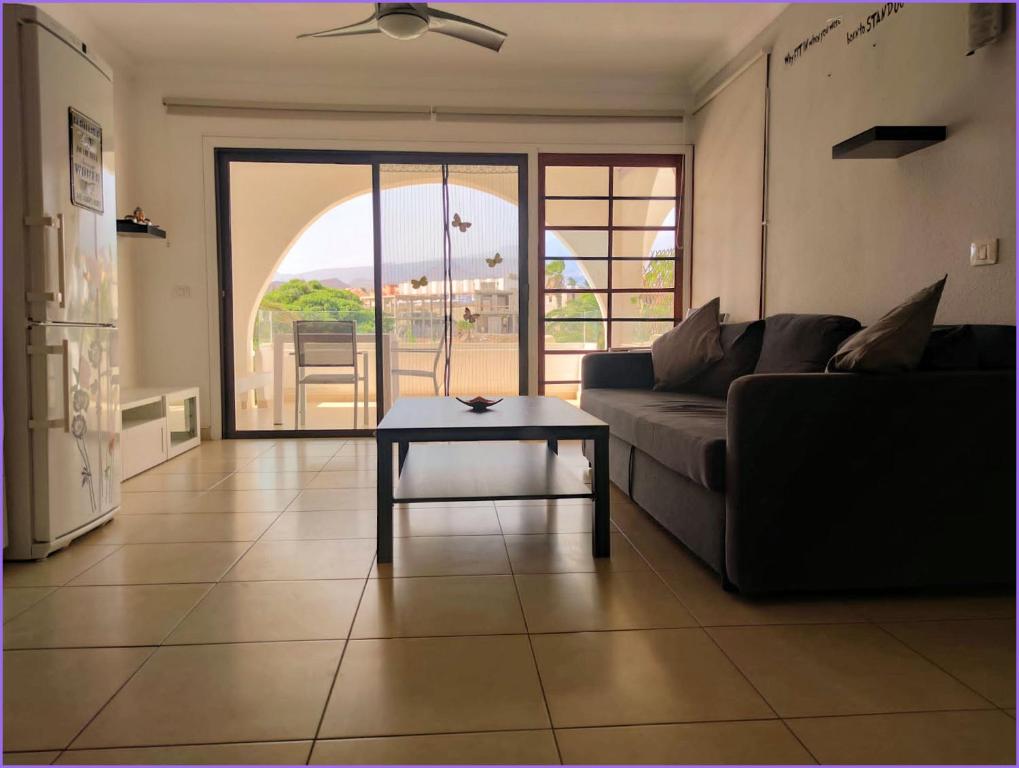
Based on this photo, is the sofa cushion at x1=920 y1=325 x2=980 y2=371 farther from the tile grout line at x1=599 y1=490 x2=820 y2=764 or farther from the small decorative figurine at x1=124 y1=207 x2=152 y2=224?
the small decorative figurine at x1=124 y1=207 x2=152 y2=224

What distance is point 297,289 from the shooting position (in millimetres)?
7035

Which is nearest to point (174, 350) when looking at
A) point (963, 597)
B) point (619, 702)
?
point (619, 702)

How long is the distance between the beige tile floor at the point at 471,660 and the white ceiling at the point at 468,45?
3170 millimetres

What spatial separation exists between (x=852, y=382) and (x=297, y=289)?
605 centimetres

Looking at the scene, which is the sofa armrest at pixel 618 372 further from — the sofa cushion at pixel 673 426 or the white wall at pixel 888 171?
the white wall at pixel 888 171

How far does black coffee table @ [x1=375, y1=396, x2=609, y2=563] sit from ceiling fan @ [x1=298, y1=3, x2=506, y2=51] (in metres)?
1.69

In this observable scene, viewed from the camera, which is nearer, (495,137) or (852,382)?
(852,382)

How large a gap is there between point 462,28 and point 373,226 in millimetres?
Answer: 2178

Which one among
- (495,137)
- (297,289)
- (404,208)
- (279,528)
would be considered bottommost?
(279,528)

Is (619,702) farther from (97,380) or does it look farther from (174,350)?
(174,350)

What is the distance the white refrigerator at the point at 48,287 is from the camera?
232 centimetres

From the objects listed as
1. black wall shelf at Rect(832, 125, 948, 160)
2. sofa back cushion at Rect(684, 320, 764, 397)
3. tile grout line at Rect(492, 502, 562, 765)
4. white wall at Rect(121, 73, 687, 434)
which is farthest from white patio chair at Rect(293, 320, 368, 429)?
black wall shelf at Rect(832, 125, 948, 160)

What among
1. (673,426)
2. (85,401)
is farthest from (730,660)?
(85,401)

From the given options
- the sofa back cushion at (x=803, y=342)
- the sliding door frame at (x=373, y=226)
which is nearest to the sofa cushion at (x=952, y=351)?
the sofa back cushion at (x=803, y=342)
